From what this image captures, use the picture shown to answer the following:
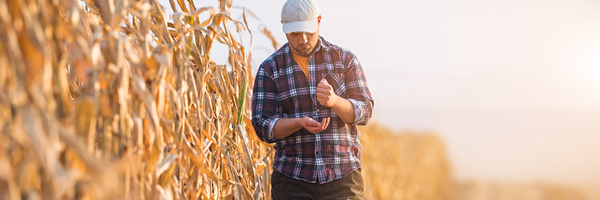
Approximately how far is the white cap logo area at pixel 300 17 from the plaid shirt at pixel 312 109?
0.13 m

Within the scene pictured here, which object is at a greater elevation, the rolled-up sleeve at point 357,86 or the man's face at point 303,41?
the man's face at point 303,41

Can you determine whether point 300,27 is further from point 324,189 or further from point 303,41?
point 324,189

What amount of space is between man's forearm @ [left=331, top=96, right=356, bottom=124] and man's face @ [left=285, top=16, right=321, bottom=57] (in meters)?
0.25

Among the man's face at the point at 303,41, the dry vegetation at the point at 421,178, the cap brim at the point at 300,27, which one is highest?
the cap brim at the point at 300,27

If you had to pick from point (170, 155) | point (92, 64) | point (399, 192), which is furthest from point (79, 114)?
point (399, 192)

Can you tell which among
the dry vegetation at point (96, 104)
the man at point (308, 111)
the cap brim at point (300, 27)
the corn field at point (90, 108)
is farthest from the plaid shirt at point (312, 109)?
the corn field at point (90, 108)

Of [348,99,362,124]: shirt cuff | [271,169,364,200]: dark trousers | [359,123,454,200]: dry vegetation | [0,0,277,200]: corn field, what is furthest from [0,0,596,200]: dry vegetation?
[359,123,454,200]: dry vegetation

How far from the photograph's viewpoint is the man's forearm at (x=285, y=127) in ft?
4.71

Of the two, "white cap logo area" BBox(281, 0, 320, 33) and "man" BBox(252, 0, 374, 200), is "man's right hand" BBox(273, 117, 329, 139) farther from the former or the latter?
"white cap logo area" BBox(281, 0, 320, 33)

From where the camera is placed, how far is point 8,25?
557mm

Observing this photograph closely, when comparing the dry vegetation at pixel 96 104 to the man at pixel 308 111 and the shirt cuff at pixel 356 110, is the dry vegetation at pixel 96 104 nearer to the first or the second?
the man at pixel 308 111

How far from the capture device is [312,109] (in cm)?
154

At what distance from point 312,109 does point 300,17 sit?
0.32 m

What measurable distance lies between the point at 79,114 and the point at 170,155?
0.26 m
